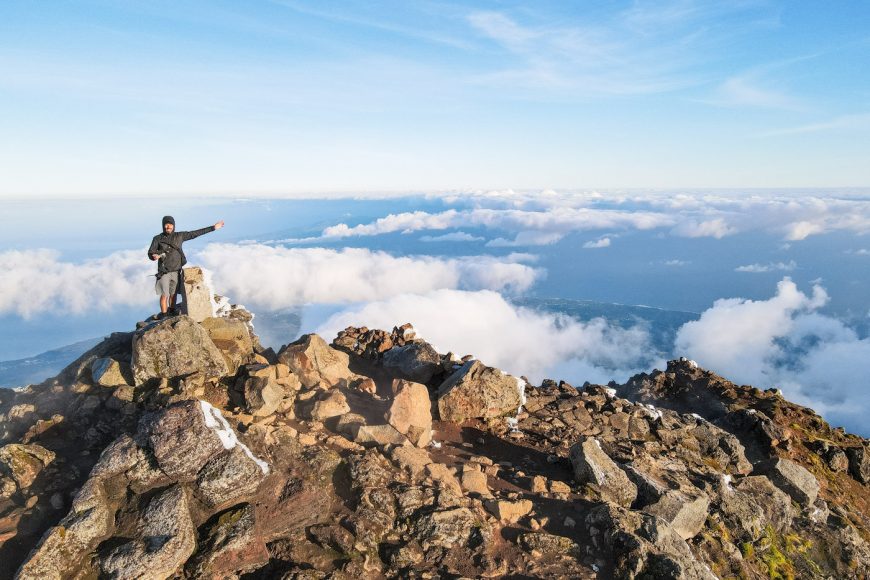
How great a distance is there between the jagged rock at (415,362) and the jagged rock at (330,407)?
5.22 metres

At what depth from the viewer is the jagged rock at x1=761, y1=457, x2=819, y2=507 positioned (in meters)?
19.2

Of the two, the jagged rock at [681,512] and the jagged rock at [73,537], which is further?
the jagged rock at [681,512]

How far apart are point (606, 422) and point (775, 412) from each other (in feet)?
50.8

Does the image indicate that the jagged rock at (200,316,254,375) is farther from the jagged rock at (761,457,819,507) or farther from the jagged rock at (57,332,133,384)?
the jagged rock at (761,457,819,507)

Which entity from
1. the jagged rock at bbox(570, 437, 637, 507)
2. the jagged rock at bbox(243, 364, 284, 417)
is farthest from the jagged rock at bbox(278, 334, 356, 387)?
the jagged rock at bbox(570, 437, 637, 507)

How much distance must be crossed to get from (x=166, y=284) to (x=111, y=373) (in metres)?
4.34

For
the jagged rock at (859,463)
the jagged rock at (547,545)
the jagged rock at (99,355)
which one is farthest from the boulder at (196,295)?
the jagged rock at (859,463)

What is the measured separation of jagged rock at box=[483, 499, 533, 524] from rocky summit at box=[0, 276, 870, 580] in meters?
0.05

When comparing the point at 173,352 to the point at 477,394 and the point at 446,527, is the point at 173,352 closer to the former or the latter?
the point at 446,527

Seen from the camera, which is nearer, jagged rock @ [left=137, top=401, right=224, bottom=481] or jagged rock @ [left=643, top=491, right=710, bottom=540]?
jagged rock @ [left=137, top=401, right=224, bottom=481]

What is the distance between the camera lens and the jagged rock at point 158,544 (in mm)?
8945

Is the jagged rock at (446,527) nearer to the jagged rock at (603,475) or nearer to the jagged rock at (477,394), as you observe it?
the jagged rock at (603,475)

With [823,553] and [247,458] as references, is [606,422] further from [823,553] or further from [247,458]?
[247,458]

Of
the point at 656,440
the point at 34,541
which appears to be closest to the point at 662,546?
the point at 656,440
